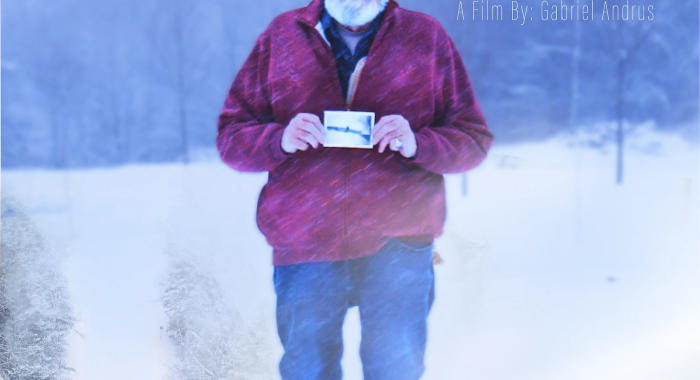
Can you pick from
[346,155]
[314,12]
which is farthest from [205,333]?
[314,12]

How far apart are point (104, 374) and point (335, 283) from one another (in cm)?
Result: 118

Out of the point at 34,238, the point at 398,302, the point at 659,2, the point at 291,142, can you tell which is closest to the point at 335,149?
the point at 291,142

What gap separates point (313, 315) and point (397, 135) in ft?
1.98

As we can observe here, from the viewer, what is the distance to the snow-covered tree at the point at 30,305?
6.84 feet

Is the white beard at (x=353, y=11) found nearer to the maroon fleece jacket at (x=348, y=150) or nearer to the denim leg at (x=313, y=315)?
the maroon fleece jacket at (x=348, y=150)

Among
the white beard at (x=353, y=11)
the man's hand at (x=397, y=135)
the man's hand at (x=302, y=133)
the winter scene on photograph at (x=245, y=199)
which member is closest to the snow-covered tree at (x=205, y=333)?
the winter scene on photograph at (x=245, y=199)

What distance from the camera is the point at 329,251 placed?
63.4 inches

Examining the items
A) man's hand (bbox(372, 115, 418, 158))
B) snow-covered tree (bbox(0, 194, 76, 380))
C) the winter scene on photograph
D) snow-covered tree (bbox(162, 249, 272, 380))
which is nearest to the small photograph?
man's hand (bbox(372, 115, 418, 158))

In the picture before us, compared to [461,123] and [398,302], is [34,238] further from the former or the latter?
[461,123]

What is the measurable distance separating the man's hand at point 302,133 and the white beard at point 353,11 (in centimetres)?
34

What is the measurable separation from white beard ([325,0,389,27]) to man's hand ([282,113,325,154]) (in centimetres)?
34

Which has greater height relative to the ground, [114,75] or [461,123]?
[114,75]

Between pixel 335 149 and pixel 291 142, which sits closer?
pixel 291 142

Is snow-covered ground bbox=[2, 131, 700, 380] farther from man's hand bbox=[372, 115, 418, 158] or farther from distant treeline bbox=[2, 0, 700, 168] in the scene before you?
man's hand bbox=[372, 115, 418, 158]
